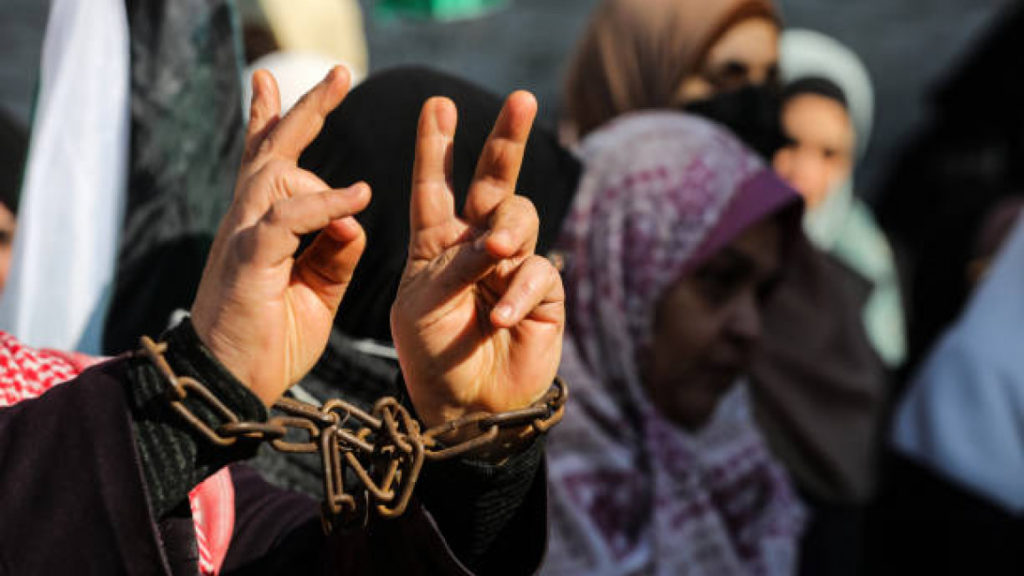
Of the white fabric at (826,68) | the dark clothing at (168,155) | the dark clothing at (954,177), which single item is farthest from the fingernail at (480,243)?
the dark clothing at (954,177)

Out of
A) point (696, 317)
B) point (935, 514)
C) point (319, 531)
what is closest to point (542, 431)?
point (319, 531)

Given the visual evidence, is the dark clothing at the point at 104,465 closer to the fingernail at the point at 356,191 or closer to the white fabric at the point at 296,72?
the fingernail at the point at 356,191

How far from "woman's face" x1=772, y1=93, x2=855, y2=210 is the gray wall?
2230 millimetres

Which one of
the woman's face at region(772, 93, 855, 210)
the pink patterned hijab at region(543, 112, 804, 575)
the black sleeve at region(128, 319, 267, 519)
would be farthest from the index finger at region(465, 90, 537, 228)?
the woman's face at region(772, 93, 855, 210)

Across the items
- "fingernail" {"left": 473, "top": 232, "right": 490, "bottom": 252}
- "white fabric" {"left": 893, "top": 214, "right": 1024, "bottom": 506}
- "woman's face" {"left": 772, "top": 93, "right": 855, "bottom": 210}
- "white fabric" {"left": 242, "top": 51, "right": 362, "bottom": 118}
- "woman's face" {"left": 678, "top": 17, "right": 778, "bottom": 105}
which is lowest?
"white fabric" {"left": 893, "top": 214, "right": 1024, "bottom": 506}

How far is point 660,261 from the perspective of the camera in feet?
6.43

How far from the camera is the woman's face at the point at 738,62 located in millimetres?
2654

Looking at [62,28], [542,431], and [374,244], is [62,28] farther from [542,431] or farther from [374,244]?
[542,431]

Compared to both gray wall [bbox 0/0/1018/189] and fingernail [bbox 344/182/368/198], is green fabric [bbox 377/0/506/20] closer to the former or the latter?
gray wall [bbox 0/0/1018/189]

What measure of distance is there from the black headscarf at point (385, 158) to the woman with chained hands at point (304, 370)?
1.33 ft

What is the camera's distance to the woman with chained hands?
0.69m

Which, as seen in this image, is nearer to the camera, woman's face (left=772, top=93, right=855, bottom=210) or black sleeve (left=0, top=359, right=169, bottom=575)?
black sleeve (left=0, top=359, right=169, bottom=575)

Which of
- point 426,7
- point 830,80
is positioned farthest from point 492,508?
point 426,7

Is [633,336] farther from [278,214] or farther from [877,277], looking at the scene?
[877,277]
